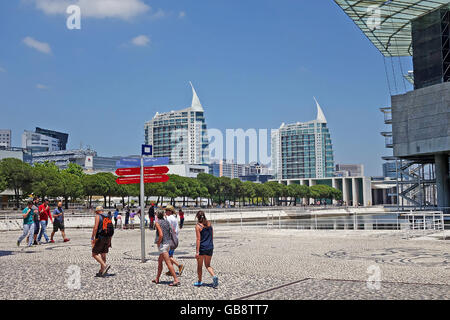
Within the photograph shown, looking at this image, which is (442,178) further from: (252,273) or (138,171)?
(252,273)

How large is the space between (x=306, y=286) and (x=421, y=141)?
1845 inches

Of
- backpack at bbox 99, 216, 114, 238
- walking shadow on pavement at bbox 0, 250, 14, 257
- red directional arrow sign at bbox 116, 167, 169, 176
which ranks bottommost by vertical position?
walking shadow on pavement at bbox 0, 250, 14, 257

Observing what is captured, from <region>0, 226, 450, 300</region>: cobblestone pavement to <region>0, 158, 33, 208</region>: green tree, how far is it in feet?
192

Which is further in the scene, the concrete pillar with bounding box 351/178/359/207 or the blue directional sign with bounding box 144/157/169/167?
the concrete pillar with bounding box 351/178/359/207

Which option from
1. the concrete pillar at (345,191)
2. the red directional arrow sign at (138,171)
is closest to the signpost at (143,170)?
the red directional arrow sign at (138,171)

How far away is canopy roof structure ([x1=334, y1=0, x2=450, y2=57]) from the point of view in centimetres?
4803

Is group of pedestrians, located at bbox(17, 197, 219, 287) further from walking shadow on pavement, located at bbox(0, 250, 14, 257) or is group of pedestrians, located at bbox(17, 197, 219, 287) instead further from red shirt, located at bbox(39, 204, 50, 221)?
red shirt, located at bbox(39, 204, 50, 221)

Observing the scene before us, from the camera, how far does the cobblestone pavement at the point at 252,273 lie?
833cm

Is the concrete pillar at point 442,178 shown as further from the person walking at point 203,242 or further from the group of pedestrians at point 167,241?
the person walking at point 203,242

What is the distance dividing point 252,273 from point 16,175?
6806cm

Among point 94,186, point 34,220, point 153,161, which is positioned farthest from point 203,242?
point 94,186

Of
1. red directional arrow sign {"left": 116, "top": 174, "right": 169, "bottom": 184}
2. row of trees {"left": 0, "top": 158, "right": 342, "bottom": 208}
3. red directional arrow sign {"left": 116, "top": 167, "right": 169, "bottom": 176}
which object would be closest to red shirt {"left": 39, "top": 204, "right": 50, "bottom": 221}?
red directional arrow sign {"left": 116, "top": 167, "right": 169, "bottom": 176}

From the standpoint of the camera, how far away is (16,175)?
7038 centimetres

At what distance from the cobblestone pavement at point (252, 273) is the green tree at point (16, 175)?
58.5 metres
